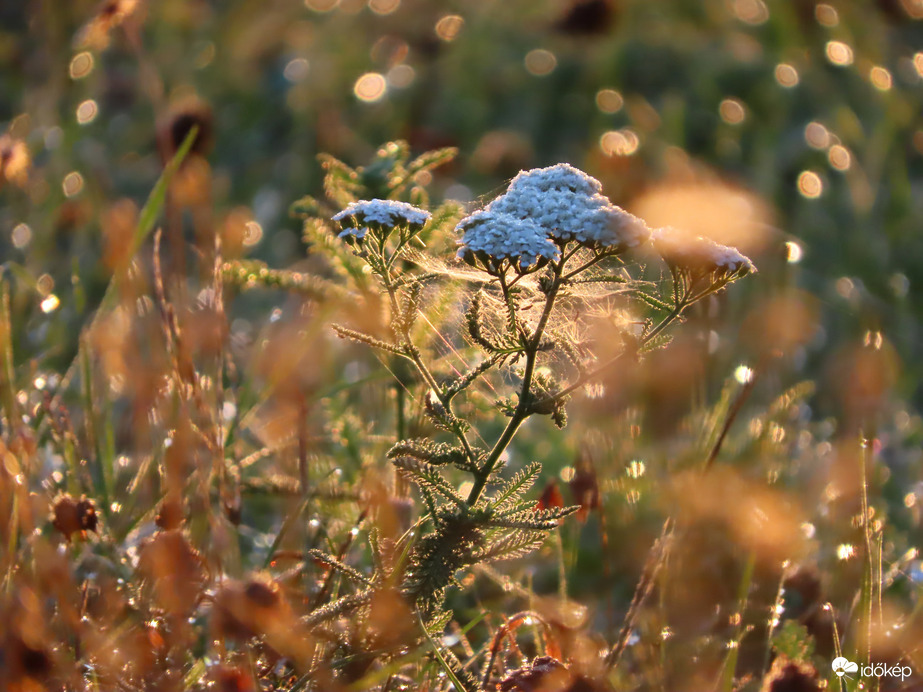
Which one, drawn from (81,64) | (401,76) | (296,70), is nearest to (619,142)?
(401,76)

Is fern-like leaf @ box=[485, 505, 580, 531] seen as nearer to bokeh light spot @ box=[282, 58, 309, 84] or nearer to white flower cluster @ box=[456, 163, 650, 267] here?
white flower cluster @ box=[456, 163, 650, 267]

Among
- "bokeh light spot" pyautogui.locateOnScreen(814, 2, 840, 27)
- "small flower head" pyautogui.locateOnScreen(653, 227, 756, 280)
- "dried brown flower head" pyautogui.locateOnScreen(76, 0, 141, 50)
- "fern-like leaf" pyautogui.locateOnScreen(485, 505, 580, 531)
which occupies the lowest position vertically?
"fern-like leaf" pyautogui.locateOnScreen(485, 505, 580, 531)

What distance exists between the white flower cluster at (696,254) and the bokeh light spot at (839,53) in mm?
4469

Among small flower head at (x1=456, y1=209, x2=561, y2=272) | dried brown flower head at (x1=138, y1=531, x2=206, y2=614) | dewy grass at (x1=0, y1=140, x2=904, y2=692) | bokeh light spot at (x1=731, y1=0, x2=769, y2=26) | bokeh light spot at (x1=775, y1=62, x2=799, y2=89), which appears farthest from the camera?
bokeh light spot at (x1=731, y1=0, x2=769, y2=26)

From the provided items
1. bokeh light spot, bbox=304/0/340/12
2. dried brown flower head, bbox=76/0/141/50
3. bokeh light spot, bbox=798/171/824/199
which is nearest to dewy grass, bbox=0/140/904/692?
dried brown flower head, bbox=76/0/141/50

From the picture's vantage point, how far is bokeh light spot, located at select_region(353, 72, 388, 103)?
16.8 feet

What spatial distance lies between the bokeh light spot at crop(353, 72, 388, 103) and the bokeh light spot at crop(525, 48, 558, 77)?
0.92m

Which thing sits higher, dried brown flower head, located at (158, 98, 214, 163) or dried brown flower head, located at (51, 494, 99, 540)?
dried brown flower head, located at (158, 98, 214, 163)

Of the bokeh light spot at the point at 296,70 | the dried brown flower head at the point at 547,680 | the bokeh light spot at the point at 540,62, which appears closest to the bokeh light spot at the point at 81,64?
the bokeh light spot at the point at 296,70

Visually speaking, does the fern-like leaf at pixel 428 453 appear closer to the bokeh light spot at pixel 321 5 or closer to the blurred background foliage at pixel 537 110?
the blurred background foliage at pixel 537 110

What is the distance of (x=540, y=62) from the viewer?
527 centimetres

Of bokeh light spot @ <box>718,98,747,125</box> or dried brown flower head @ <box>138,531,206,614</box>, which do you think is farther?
bokeh light spot @ <box>718,98,747,125</box>

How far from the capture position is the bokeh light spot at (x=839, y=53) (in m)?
4.93

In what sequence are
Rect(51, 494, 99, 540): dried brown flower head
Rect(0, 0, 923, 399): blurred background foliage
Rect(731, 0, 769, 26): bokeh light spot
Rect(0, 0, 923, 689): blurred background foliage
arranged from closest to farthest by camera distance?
Rect(51, 494, 99, 540): dried brown flower head → Rect(0, 0, 923, 689): blurred background foliage → Rect(0, 0, 923, 399): blurred background foliage → Rect(731, 0, 769, 26): bokeh light spot
